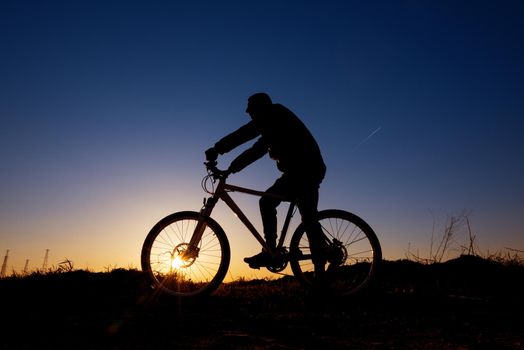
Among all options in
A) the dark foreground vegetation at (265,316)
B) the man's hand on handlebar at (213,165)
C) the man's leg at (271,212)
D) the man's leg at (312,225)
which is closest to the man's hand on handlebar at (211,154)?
the man's hand on handlebar at (213,165)

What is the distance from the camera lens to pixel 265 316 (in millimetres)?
3998

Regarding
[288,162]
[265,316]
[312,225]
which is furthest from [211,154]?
[265,316]

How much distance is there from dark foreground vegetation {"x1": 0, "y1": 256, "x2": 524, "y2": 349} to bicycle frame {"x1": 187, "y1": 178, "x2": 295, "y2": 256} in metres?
0.68

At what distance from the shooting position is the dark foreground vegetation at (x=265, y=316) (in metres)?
3.03

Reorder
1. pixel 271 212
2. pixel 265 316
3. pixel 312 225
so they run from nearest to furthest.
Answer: pixel 265 316 → pixel 312 225 → pixel 271 212

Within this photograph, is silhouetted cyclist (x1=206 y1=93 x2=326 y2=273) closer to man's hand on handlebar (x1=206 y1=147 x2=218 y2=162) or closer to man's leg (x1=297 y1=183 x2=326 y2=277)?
man's leg (x1=297 y1=183 x2=326 y2=277)

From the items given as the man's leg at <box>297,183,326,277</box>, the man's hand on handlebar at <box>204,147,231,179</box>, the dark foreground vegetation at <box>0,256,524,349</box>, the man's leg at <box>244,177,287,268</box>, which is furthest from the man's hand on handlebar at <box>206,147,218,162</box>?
the dark foreground vegetation at <box>0,256,524,349</box>

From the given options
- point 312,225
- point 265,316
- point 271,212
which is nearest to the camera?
point 265,316

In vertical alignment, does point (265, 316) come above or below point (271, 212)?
below

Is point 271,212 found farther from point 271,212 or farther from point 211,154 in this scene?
point 211,154

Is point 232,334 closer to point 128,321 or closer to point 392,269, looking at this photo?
point 128,321

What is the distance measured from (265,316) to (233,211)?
1716 millimetres

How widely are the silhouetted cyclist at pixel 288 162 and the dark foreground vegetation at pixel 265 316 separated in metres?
0.74

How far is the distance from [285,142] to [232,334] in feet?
8.32
